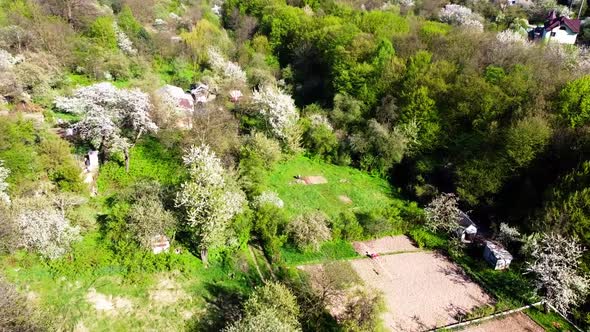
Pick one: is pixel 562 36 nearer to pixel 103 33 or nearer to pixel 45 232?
pixel 103 33

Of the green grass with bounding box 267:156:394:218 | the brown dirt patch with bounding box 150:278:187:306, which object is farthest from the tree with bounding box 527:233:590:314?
the brown dirt patch with bounding box 150:278:187:306

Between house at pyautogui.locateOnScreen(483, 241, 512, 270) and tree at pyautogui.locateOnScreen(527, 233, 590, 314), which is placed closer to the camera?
tree at pyautogui.locateOnScreen(527, 233, 590, 314)

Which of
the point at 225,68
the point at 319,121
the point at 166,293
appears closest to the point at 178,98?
the point at 225,68

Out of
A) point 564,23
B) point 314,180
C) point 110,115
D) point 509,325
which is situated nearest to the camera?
point 509,325

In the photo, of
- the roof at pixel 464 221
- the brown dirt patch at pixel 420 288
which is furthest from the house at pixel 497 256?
the brown dirt patch at pixel 420 288

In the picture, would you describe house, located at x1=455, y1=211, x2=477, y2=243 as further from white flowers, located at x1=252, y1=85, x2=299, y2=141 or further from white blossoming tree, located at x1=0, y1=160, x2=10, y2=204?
white blossoming tree, located at x1=0, y1=160, x2=10, y2=204

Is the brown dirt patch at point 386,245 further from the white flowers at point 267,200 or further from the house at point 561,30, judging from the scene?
→ the house at point 561,30
